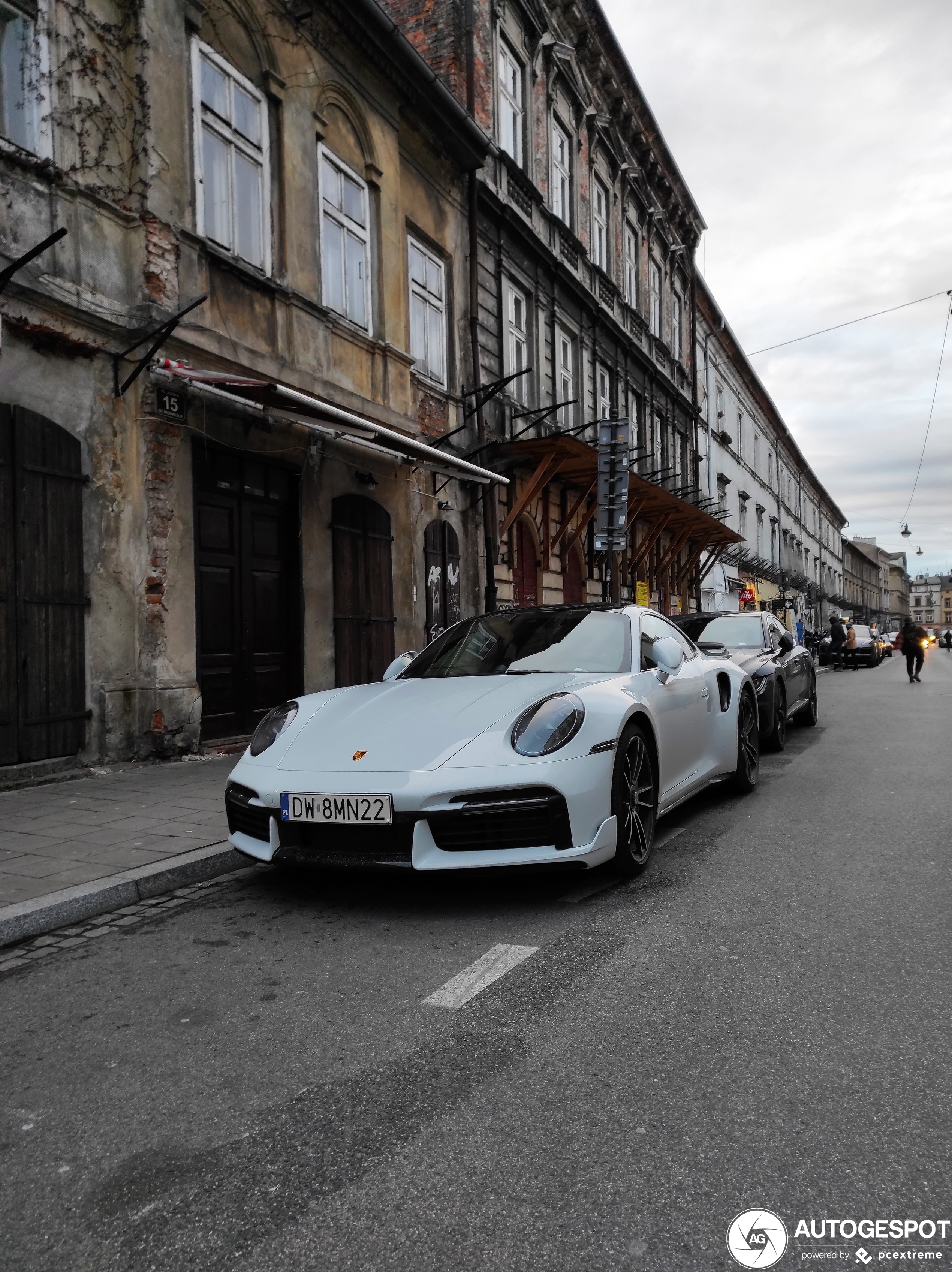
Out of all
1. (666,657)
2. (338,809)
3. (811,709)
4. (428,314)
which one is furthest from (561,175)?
(338,809)

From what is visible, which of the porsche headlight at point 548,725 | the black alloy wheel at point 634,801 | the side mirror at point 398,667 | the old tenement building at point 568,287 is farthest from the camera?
the old tenement building at point 568,287

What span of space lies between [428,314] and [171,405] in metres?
7.15

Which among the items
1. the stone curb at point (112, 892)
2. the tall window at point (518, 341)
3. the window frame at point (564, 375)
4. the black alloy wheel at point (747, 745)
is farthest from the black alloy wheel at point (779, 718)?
the window frame at point (564, 375)

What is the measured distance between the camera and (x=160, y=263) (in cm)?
879

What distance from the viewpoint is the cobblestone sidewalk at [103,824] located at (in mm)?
4855

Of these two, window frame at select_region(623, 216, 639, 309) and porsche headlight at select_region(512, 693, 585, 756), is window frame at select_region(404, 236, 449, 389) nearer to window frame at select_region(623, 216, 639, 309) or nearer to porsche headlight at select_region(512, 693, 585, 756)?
porsche headlight at select_region(512, 693, 585, 756)

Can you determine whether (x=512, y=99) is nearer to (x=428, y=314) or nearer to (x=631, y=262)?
(x=428, y=314)

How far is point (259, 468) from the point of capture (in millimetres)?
10438

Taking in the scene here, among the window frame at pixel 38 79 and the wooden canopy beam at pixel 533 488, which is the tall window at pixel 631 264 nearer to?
the wooden canopy beam at pixel 533 488

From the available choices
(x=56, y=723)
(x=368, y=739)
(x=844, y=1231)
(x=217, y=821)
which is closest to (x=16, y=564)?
(x=56, y=723)

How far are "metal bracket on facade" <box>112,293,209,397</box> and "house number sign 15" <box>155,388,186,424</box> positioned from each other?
27 cm

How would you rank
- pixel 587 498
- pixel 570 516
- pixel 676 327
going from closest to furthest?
1. pixel 570 516
2. pixel 587 498
3. pixel 676 327
